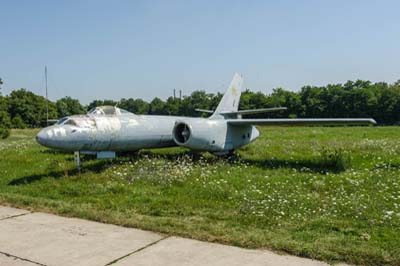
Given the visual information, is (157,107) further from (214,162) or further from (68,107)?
(214,162)

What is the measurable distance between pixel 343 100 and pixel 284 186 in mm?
69860

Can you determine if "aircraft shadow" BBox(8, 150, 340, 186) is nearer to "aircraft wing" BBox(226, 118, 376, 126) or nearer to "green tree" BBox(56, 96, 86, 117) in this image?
"aircraft wing" BBox(226, 118, 376, 126)

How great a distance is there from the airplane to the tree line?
50.3 m

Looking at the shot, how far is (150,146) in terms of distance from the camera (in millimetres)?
12453

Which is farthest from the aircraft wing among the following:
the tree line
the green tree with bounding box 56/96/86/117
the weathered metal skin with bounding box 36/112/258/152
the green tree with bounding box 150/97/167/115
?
the green tree with bounding box 56/96/86/117

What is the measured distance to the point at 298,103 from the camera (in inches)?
3022

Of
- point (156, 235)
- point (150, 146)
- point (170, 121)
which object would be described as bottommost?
point (156, 235)

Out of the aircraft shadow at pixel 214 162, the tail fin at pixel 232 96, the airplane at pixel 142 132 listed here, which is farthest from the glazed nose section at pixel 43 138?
the tail fin at pixel 232 96

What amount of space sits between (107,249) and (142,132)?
284 inches

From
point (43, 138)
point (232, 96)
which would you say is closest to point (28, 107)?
point (232, 96)

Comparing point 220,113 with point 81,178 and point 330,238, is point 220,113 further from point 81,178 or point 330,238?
point 330,238

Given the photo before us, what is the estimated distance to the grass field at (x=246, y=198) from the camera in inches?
194

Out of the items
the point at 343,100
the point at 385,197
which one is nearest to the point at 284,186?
the point at 385,197

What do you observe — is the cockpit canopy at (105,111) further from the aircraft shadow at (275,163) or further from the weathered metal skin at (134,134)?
the aircraft shadow at (275,163)
